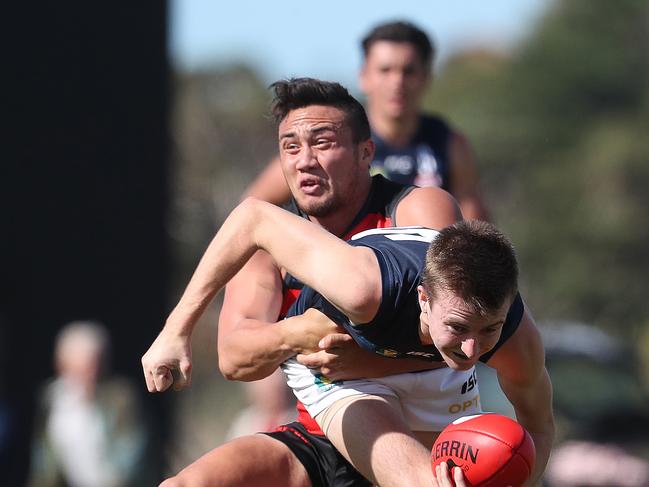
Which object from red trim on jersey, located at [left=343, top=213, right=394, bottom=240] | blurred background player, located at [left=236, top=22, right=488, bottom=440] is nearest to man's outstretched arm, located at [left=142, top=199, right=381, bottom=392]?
red trim on jersey, located at [left=343, top=213, right=394, bottom=240]

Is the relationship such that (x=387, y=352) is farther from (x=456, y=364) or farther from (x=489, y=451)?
(x=489, y=451)

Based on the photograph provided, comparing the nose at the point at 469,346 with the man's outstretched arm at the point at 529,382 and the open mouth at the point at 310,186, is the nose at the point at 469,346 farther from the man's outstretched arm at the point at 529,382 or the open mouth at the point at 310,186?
the open mouth at the point at 310,186

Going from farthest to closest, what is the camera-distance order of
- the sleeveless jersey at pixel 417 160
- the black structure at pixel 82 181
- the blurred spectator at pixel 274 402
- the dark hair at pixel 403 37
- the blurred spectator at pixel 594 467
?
the black structure at pixel 82 181 < the blurred spectator at pixel 594 467 < the blurred spectator at pixel 274 402 < the dark hair at pixel 403 37 < the sleeveless jersey at pixel 417 160

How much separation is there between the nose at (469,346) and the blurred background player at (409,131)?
8.22 ft

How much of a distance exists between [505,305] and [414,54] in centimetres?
300

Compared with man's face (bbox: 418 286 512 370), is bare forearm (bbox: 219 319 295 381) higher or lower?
lower

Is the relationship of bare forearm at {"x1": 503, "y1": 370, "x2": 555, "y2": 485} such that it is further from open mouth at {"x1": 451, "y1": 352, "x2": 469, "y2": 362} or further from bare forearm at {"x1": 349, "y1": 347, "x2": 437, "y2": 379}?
open mouth at {"x1": 451, "y1": 352, "x2": 469, "y2": 362}

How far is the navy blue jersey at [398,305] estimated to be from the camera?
4.88 meters

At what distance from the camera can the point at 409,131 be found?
24.7 feet

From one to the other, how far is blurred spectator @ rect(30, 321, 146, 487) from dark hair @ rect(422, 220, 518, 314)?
5789 millimetres

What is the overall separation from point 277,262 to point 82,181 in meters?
9.93

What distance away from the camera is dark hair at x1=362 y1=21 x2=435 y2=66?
7617mm

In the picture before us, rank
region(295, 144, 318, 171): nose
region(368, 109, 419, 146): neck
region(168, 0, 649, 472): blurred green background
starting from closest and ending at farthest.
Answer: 1. region(295, 144, 318, 171): nose
2. region(368, 109, 419, 146): neck
3. region(168, 0, 649, 472): blurred green background

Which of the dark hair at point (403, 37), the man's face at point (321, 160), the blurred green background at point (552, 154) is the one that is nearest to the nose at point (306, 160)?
the man's face at point (321, 160)
